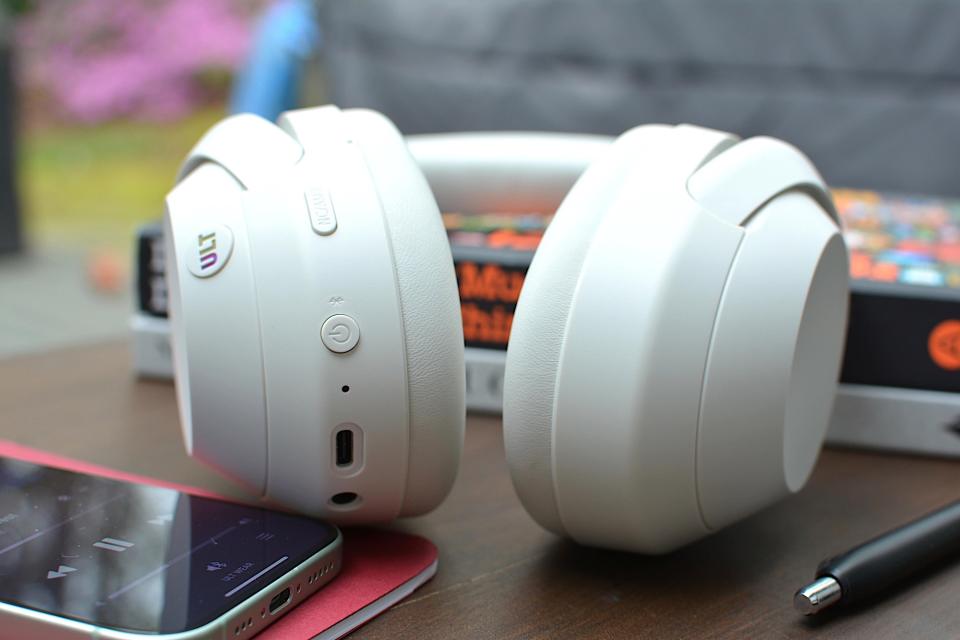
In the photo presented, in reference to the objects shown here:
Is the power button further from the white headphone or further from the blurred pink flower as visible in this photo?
the blurred pink flower

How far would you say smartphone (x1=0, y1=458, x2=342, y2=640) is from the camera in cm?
37

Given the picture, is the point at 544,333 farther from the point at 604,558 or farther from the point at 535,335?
the point at 604,558

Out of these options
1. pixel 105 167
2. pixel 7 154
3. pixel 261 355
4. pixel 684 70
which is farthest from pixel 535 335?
pixel 105 167

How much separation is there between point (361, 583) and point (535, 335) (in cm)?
12

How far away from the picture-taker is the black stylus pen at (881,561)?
0.43 meters

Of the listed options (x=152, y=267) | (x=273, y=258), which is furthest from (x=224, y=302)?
(x=152, y=267)

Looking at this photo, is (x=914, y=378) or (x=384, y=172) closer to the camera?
(x=384, y=172)

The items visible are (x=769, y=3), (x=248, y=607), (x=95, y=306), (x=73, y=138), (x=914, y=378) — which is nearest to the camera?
(x=248, y=607)

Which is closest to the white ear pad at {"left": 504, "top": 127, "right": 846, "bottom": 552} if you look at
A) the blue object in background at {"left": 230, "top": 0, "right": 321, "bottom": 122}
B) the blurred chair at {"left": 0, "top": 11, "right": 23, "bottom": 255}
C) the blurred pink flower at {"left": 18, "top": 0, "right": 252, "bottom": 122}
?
the blue object in background at {"left": 230, "top": 0, "right": 321, "bottom": 122}

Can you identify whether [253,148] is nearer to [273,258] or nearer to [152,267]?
[273,258]

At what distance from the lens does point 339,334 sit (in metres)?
0.42

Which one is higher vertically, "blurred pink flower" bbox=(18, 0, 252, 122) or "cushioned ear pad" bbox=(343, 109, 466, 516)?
"blurred pink flower" bbox=(18, 0, 252, 122)

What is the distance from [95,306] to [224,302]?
1.99 meters

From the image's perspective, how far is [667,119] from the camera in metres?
1.23
